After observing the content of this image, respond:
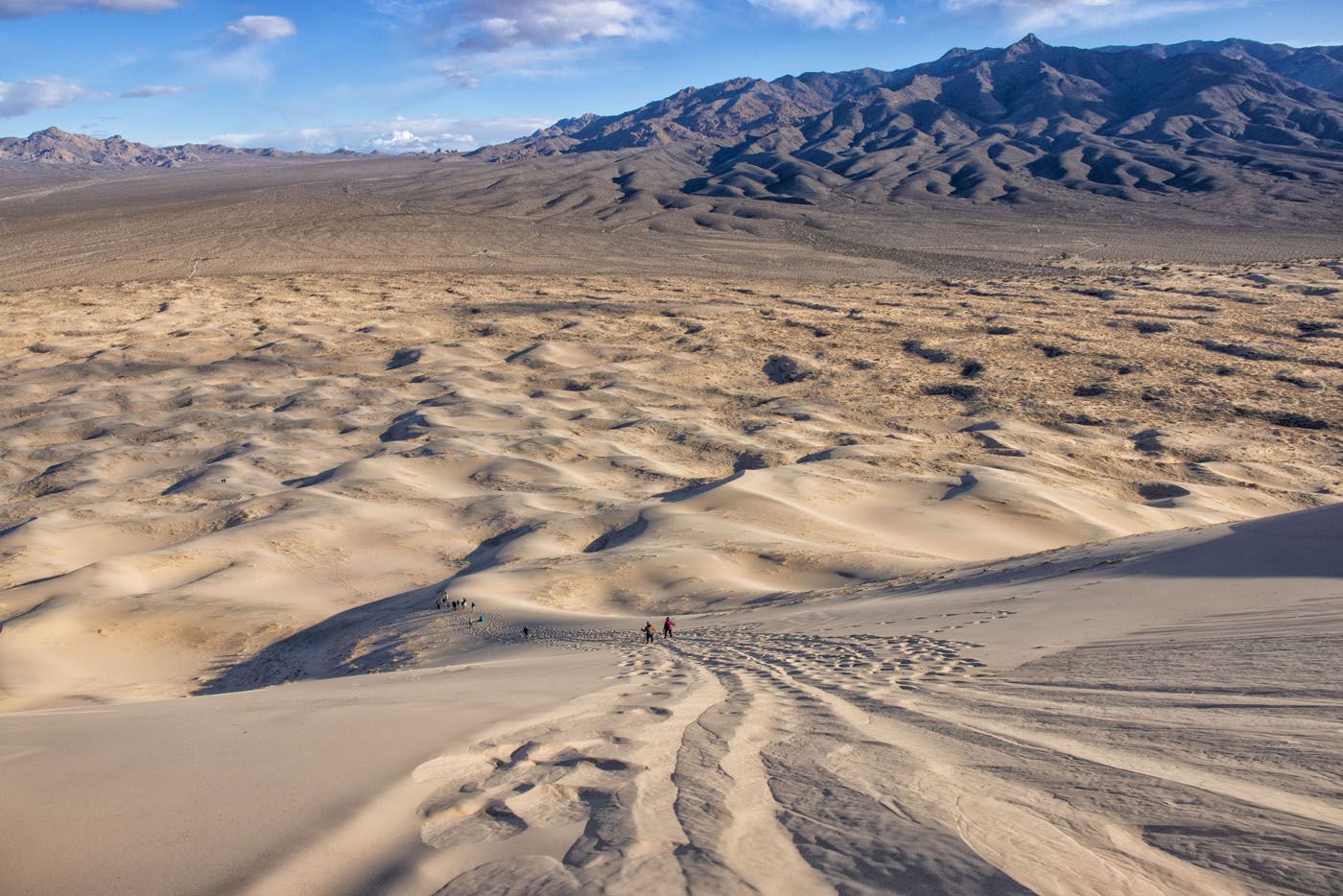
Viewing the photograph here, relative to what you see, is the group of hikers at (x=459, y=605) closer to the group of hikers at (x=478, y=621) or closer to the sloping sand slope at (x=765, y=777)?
the group of hikers at (x=478, y=621)

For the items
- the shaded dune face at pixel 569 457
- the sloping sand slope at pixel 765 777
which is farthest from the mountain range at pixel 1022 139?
the sloping sand slope at pixel 765 777

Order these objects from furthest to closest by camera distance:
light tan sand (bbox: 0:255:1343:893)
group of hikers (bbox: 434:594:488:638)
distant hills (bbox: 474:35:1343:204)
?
distant hills (bbox: 474:35:1343:204), group of hikers (bbox: 434:594:488:638), light tan sand (bbox: 0:255:1343:893)

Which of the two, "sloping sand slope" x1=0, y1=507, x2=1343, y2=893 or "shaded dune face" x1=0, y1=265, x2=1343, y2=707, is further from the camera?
"shaded dune face" x1=0, y1=265, x2=1343, y2=707

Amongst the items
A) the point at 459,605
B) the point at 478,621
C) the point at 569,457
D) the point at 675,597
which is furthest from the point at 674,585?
the point at 569,457

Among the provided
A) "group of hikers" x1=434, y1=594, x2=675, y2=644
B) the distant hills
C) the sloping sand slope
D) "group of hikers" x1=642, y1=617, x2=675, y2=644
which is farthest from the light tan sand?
the distant hills

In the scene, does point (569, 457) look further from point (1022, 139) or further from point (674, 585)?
point (1022, 139)

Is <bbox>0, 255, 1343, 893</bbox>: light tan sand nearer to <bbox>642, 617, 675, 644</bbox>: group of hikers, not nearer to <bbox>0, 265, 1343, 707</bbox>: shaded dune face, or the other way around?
<bbox>0, 265, 1343, 707</bbox>: shaded dune face

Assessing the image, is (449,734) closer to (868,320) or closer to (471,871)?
(471,871)
